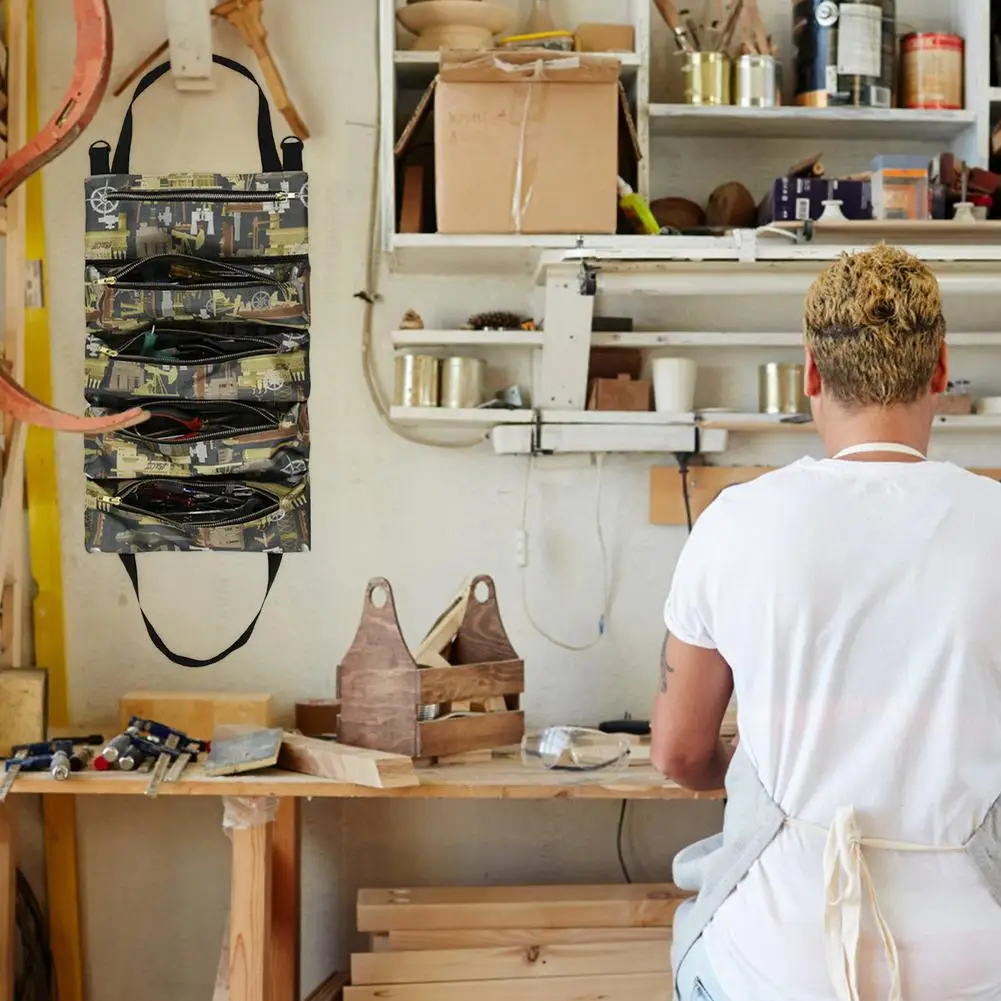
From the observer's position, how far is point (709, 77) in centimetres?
263

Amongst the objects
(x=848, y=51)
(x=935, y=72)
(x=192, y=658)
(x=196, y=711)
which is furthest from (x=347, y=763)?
(x=935, y=72)

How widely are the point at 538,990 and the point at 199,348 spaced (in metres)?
1.56

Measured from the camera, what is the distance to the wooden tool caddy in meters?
2.31

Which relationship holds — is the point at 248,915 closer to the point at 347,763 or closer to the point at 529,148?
the point at 347,763

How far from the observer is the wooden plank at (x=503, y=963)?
8.03 feet

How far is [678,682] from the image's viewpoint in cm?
150

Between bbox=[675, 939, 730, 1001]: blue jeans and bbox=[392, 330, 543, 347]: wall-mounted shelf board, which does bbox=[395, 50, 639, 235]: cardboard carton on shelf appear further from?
bbox=[675, 939, 730, 1001]: blue jeans

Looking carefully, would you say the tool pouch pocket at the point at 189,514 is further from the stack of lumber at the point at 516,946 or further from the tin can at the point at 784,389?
the tin can at the point at 784,389

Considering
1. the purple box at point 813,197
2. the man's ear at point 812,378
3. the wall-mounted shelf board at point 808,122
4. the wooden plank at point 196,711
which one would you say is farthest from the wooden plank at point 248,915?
the wall-mounted shelf board at point 808,122

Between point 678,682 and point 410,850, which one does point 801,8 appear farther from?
point 410,850

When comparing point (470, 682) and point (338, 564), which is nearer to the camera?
point (470, 682)

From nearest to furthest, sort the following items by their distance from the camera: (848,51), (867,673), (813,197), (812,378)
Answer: (867,673) → (812,378) → (813,197) → (848,51)

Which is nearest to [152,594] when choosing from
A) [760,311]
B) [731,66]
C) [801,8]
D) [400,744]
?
[400,744]

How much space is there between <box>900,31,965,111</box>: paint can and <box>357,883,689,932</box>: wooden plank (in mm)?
1796
